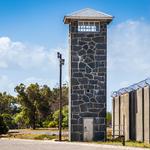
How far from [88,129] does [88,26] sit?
8.55 meters

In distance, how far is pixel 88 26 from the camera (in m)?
41.7

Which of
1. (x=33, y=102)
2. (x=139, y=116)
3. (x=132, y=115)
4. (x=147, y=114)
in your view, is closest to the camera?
(x=147, y=114)

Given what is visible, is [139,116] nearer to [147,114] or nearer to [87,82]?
[147,114]

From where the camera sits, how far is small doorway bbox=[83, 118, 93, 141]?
41031 mm

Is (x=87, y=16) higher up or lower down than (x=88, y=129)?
higher up

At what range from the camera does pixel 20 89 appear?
6956cm

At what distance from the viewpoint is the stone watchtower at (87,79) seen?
41.0 m

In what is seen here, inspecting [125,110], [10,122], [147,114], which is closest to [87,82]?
[125,110]

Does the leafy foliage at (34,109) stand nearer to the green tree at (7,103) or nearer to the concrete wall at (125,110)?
the green tree at (7,103)

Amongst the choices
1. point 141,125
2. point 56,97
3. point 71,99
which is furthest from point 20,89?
point 141,125

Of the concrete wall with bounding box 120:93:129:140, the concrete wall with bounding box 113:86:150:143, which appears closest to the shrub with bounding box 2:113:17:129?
the concrete wall with bounding box 113:86:150:143

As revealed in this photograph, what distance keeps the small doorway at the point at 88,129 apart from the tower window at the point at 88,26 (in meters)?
7.39

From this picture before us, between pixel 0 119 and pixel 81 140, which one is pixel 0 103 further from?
pixel 81 140

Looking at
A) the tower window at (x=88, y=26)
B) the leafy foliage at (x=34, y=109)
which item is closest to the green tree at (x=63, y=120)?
the leafy foliage at (x=34, y=109)
